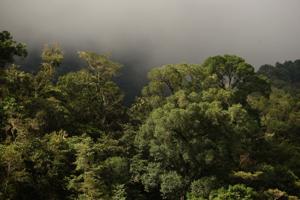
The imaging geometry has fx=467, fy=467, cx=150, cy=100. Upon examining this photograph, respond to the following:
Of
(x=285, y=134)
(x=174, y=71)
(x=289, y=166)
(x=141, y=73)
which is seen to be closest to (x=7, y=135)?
(x=174, y=71)

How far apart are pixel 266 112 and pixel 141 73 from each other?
35.8m

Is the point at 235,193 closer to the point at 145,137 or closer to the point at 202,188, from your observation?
the point at 202,188

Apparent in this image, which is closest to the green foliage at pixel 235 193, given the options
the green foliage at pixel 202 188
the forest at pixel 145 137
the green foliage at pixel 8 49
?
the forest at pixel 145 137

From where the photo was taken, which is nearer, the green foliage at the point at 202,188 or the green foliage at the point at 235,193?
the green foliage at the point at 235,193

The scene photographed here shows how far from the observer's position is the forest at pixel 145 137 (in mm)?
28906

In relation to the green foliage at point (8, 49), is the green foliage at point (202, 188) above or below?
below

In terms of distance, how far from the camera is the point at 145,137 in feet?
108

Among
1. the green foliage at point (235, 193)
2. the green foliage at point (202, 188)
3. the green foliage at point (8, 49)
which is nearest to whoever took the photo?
the green foliage at point (235, 193)

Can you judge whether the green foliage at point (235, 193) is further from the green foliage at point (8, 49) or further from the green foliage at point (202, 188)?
the green foliage at point (8, 49)

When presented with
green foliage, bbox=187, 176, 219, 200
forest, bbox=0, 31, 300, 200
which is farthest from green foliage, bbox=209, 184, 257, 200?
green foliage, bbox=187, 176, 219, 200

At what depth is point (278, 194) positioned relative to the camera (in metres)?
31.7

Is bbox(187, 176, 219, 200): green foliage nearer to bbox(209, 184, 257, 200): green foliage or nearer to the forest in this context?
the forest

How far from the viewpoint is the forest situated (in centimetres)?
2891

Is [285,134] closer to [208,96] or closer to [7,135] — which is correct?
[208,96]
